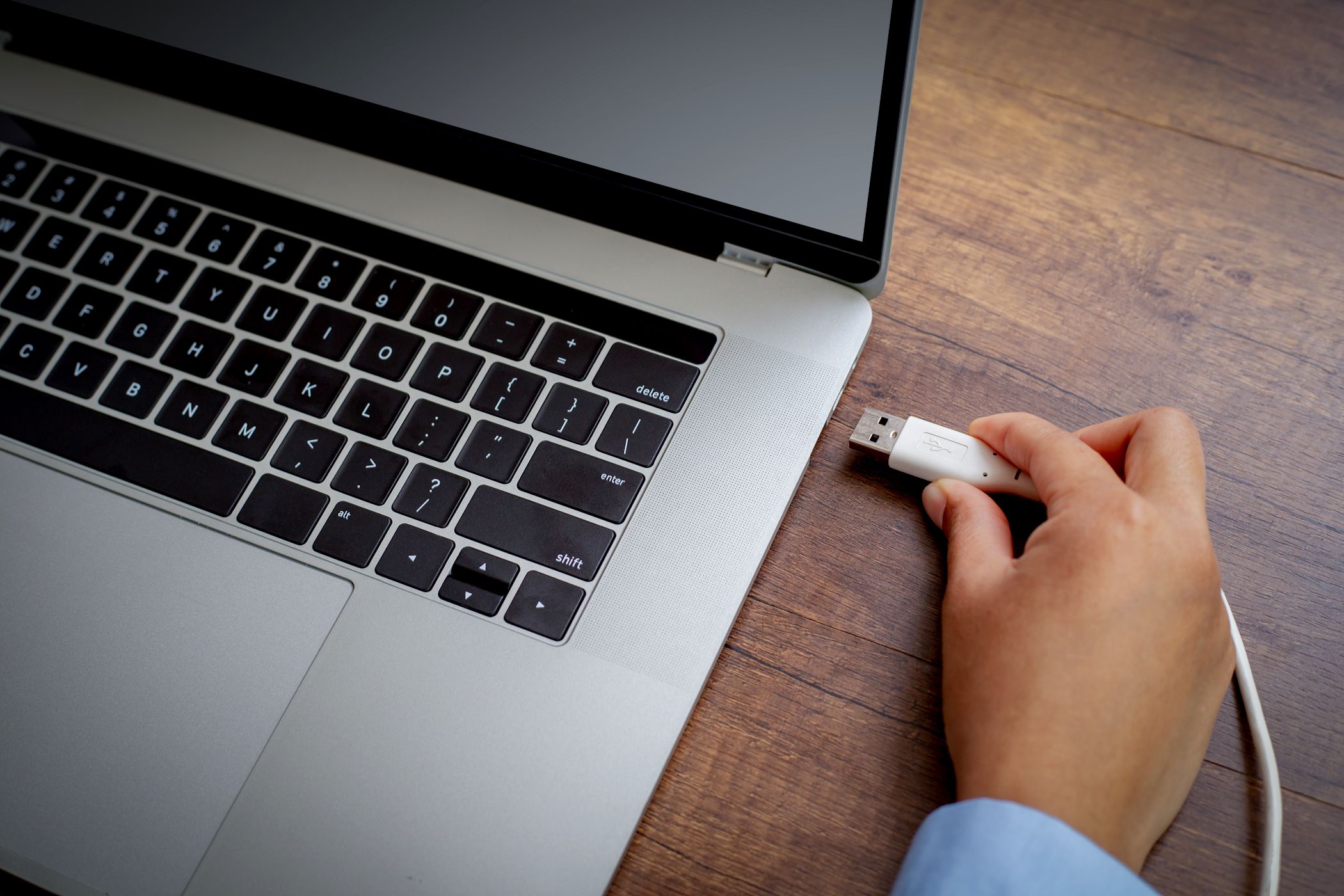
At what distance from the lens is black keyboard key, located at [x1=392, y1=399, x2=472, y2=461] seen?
1.54ft

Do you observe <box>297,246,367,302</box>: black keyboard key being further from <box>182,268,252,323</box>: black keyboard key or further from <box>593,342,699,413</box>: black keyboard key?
<box>593,342,699,413</box>: black keyboard key

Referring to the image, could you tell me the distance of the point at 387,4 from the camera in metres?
0.45

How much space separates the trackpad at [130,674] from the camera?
1.35 ft

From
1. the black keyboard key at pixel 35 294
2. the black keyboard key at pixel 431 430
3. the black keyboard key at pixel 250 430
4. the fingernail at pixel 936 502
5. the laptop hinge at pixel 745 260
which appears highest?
the laptop hinge at pixel 745 260

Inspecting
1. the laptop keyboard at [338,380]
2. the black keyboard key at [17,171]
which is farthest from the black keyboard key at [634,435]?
the black keyboard key at [17,171]

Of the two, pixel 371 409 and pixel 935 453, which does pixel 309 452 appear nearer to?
pixel 371 409

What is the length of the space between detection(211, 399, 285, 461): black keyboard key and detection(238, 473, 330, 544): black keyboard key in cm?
2

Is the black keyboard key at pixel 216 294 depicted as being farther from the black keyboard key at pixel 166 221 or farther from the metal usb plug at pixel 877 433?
the metal usb plug at pixel 877 433

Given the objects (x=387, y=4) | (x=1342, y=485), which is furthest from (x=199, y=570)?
(x=1342, y=485)

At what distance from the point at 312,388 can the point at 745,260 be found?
0.25 metres

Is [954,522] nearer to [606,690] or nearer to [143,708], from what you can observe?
[606,690]

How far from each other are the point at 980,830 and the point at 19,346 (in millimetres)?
578

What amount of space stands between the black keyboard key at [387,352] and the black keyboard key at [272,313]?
0.16ft

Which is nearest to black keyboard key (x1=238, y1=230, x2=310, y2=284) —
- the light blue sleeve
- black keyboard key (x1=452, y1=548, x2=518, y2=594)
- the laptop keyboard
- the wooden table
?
the laptop keyboard
